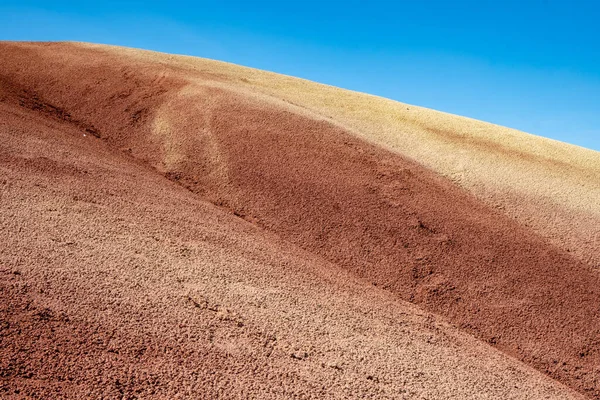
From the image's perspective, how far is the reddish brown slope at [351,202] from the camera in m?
8.68

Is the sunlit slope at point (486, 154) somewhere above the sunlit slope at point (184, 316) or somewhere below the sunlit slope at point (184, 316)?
above

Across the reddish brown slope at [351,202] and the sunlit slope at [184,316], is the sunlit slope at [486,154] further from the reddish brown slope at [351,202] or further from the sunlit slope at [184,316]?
the sunlit slope at [184,316]

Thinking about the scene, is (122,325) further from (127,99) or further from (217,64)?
(217,64)

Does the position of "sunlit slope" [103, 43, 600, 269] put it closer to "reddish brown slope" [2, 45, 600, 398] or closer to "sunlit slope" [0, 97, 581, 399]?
"reddish brown slope" [2, 45, 600, 398]

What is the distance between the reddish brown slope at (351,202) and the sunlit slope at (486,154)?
1.29 m

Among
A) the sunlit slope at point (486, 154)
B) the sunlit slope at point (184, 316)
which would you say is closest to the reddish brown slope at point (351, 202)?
the sunlit slope at point (184, 316)

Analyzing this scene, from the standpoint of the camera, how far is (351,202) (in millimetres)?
10719

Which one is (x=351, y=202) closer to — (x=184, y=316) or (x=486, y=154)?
(x=184, y=316)

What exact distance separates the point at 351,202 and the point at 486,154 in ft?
25.4

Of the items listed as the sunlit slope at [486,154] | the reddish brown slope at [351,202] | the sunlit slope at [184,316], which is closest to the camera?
the sunlit slope at [184,316]

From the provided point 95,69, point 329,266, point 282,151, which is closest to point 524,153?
point 282,151

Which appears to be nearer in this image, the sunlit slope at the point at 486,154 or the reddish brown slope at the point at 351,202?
the reddish brown slope at the point at 351,202

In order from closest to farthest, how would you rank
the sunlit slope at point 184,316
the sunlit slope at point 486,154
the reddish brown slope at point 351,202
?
the sunlit slope at point 184,316 < the reddish brown slope at point 351,202 < the sunlit slope at point 486,154

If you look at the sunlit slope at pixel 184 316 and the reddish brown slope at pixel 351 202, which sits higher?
the reddish brown slope at pixel 351 202
